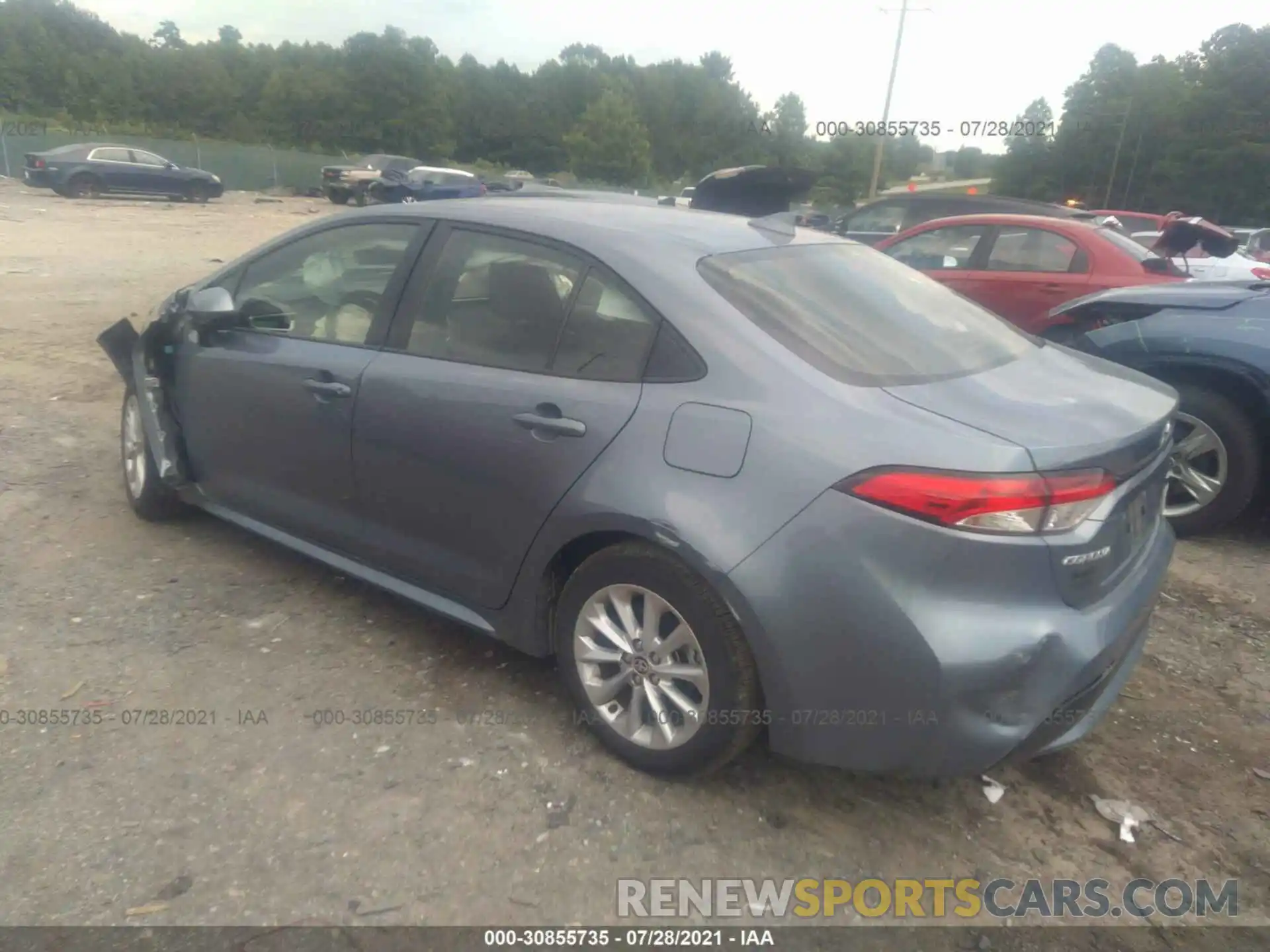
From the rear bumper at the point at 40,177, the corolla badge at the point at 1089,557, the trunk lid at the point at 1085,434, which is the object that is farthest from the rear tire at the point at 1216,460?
the rear bumper at the point at 40,177

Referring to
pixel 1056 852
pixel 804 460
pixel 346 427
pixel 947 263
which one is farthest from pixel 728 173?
pixel 947 263

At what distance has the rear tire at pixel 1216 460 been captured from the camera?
4387 mm

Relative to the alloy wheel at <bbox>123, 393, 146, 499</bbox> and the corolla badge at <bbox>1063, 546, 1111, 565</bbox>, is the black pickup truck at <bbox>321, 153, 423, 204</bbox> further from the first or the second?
the corolla badge at <bbox>1063, 546, 1111, 565</bbox>

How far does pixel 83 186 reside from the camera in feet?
87.3

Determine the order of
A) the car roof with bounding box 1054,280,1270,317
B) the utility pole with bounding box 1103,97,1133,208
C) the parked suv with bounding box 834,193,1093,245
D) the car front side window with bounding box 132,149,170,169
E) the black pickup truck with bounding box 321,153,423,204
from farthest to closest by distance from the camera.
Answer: the utility pole with bounding box 1103,97,1133,208
the black pickup truck with bounding box 321,153,423,204
the car front side window with bounding box 132,149,170,169
the parked suv with bounding box 834,193,1093,245
the car roof with bounding box 1054,280,1270,317

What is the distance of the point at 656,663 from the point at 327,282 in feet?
6.68

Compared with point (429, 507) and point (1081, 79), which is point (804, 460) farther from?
point (1081, 79)

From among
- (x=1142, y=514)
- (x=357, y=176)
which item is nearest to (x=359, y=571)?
(x=1142, y=514)

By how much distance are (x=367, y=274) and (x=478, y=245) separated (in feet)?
1.81

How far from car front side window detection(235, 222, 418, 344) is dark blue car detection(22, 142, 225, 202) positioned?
27065 mm

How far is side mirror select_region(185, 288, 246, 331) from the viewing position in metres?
3.70

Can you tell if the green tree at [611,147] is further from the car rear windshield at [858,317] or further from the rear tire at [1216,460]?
the car rear windshield at [858,317]

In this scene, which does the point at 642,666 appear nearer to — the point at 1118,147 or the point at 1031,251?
the point at 1031,251

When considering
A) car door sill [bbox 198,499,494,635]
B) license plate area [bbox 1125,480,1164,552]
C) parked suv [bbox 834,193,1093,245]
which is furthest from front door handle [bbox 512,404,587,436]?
parked suv [bbox 834,193,1093,245]
